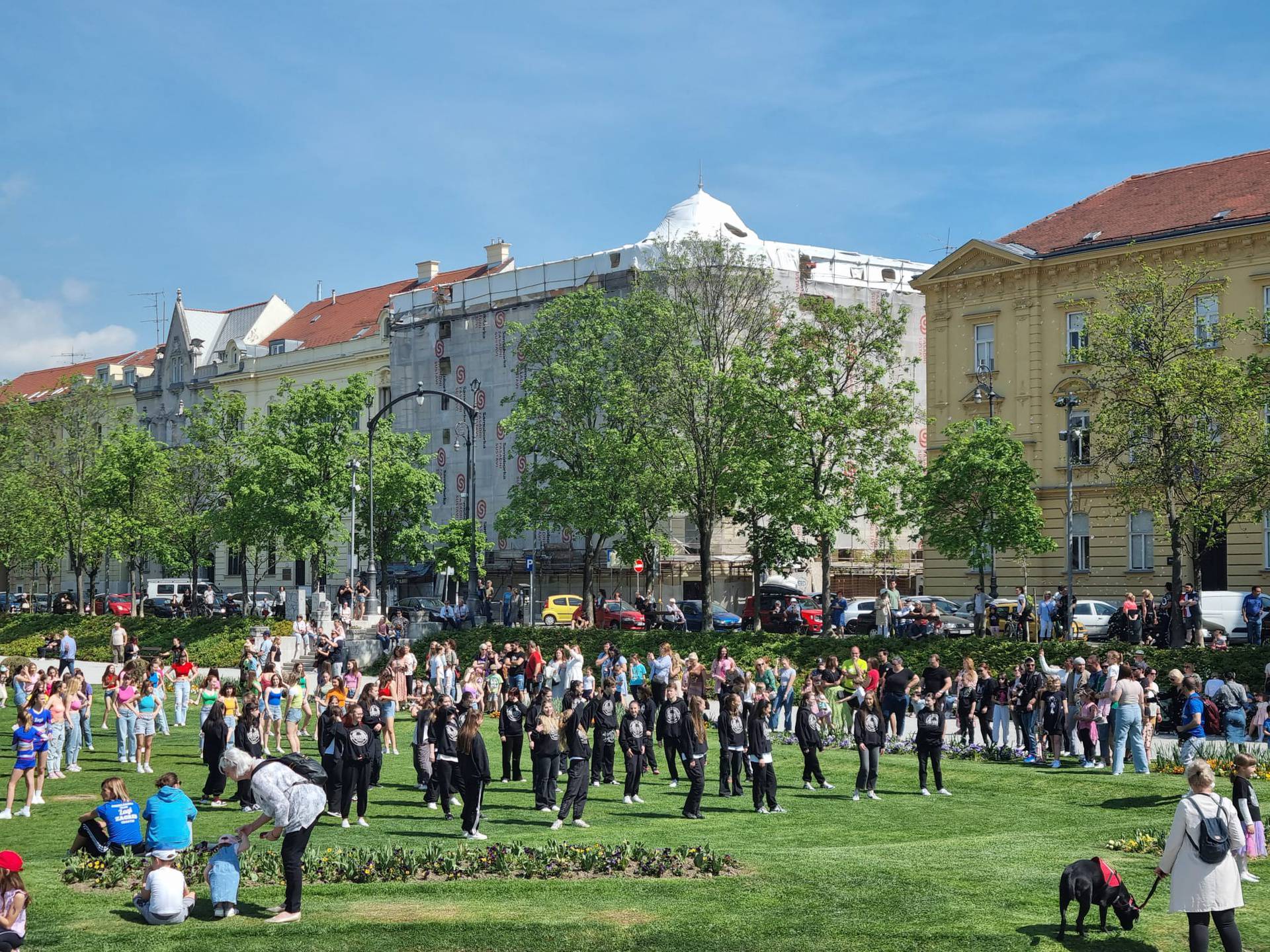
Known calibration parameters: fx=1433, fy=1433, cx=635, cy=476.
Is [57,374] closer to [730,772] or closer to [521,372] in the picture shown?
[521,372]

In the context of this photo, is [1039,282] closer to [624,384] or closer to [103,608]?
[624,384]

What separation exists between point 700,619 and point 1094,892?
34988 mm

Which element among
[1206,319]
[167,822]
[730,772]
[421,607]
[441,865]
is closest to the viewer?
[167,822]

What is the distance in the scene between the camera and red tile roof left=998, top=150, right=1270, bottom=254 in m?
45.8

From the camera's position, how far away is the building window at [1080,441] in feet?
157

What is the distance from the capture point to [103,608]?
6612 cm

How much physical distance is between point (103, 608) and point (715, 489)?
35.3m

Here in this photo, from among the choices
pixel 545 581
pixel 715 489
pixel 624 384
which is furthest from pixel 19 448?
pixel 715 489

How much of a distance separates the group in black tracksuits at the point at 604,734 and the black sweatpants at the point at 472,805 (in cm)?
361

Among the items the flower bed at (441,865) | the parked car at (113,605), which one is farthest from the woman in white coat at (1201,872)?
the parked car at (113,605)

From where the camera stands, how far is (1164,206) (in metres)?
48.2

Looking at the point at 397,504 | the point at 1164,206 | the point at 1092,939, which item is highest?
the point at 1164,206

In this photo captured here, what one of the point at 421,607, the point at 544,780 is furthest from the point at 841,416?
the point at 544,780

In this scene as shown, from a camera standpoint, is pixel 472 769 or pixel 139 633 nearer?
pixel 472 769
